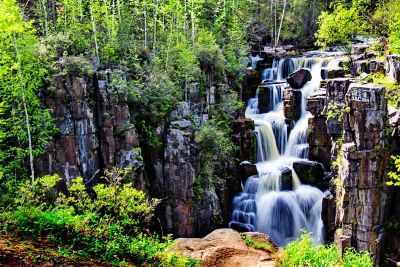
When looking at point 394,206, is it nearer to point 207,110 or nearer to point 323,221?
point 323,221

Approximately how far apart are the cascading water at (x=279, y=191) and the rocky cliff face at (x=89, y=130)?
908 cm

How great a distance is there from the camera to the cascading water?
25.9 metres

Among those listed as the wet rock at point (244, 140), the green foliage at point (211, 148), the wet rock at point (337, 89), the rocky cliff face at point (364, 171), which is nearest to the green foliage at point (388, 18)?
the wet rock at point (337, 89)

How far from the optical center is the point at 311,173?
2759cm

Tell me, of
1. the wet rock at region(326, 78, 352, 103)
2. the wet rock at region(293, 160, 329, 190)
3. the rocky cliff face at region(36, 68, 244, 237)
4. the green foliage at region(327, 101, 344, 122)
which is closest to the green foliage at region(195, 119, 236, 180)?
the rocky cliff face at region(36, 68, 244, 237)

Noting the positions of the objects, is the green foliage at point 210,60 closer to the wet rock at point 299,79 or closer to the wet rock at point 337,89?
the wet rock at point 299,79

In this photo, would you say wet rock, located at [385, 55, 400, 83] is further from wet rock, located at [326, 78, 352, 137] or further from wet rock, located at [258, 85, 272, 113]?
wet rock, located at [258, 85, 272, 113]

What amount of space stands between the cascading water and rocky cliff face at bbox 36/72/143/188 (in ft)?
29.8

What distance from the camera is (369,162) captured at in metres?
18.6

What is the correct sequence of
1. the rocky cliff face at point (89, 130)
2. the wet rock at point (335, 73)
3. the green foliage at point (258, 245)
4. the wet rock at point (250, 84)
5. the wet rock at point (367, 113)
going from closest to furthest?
the wet rock at point (367, 113)
the green foliage at point (258, 245)
the rocky cliff face at point (89, 130)
the wet rock at point (335, 73)
the wet rock at point (250, 84)

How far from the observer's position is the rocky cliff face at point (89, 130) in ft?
74.6

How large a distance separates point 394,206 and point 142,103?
56.2 ft

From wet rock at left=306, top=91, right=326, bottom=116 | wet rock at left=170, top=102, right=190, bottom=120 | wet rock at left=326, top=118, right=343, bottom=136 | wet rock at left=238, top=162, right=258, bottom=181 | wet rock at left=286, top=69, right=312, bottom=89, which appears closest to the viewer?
wet rock at left=326, top=118, right=343, bottom=136

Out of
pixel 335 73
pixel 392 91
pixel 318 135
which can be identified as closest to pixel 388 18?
pixel 335 73
